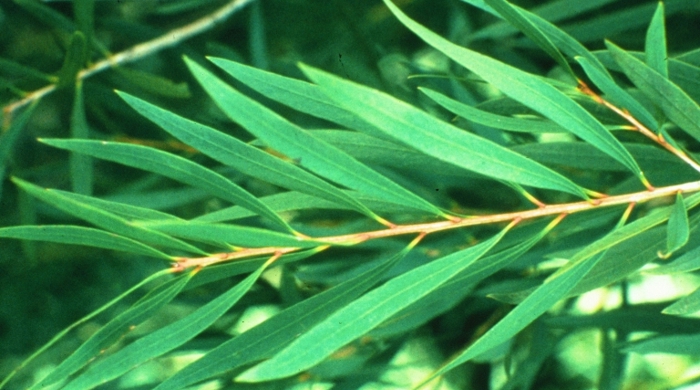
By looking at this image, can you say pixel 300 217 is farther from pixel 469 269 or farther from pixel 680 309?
pixel 680 309

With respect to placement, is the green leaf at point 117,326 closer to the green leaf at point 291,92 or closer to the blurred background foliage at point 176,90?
the green leaf at point 291,92

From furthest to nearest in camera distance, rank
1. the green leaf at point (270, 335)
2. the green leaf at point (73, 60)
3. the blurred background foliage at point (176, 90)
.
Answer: the blurred background foliage at point (176, 90)
the green leaf at point (73, 60)
the green leaf at point (270, 335)

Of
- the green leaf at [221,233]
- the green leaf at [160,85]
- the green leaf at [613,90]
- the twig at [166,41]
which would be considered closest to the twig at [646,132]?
the green leaf at [613,90]

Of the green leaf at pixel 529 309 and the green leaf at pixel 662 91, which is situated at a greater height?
the green leaf at pixel 662 91

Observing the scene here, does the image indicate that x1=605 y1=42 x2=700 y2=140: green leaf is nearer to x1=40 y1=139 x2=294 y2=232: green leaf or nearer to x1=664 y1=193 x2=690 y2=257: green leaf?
x1=664 y1=193 x2=690 y2=257: green leaf

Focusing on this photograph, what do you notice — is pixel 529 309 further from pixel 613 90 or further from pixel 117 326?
pixel 117 326

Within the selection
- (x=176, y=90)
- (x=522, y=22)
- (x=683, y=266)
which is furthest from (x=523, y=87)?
(x=176, y=90)
